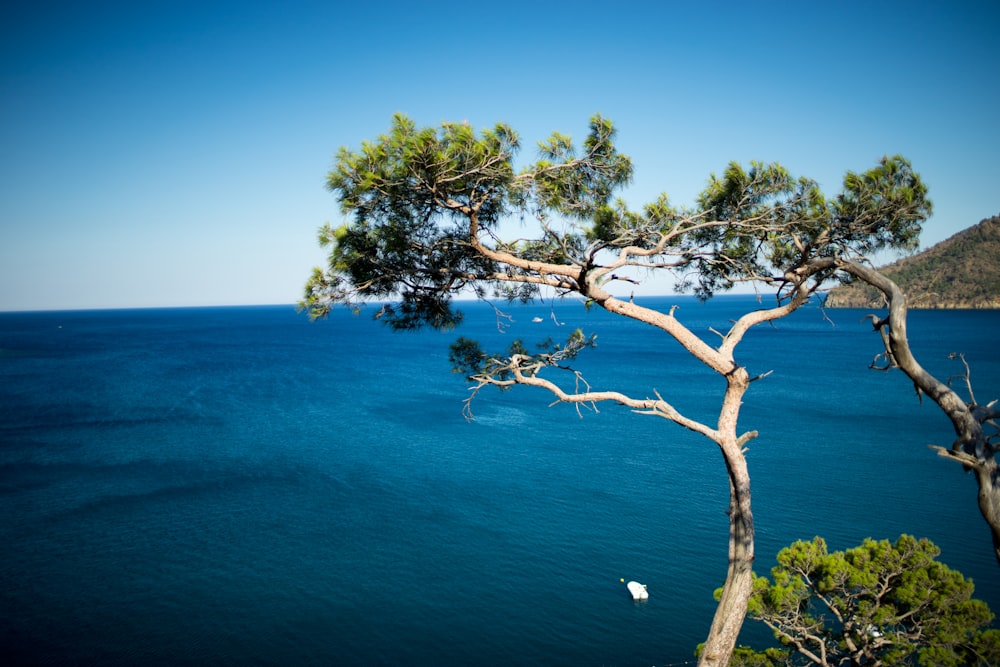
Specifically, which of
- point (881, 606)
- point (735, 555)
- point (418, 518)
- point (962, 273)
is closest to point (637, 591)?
point (881, 606)

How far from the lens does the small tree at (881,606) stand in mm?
7375

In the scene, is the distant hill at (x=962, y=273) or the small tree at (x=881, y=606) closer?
the small tree at (x=881, y=606)

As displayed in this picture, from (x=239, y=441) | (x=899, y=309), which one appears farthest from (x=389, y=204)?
(x=239, y=441)

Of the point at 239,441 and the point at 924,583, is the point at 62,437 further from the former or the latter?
the point at 924,583

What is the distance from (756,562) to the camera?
18.4 metres

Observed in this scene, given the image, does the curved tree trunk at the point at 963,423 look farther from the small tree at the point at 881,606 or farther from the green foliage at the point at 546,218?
the small tree at the point at 881,606

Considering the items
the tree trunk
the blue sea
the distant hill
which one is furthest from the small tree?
the distant hill

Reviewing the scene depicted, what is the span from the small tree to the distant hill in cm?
14210

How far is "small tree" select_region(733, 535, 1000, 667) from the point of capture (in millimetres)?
7375

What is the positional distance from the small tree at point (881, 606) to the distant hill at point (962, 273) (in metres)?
142

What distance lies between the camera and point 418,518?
23.1 m

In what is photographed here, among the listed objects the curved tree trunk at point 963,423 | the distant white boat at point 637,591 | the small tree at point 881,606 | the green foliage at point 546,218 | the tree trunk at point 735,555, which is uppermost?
the green foliage at point 546,218

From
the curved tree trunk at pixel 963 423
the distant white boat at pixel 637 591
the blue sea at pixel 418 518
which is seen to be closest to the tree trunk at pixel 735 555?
the curved tree trunk at pixel 963 423

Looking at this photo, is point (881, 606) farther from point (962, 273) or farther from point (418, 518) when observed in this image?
point (962, 273)
